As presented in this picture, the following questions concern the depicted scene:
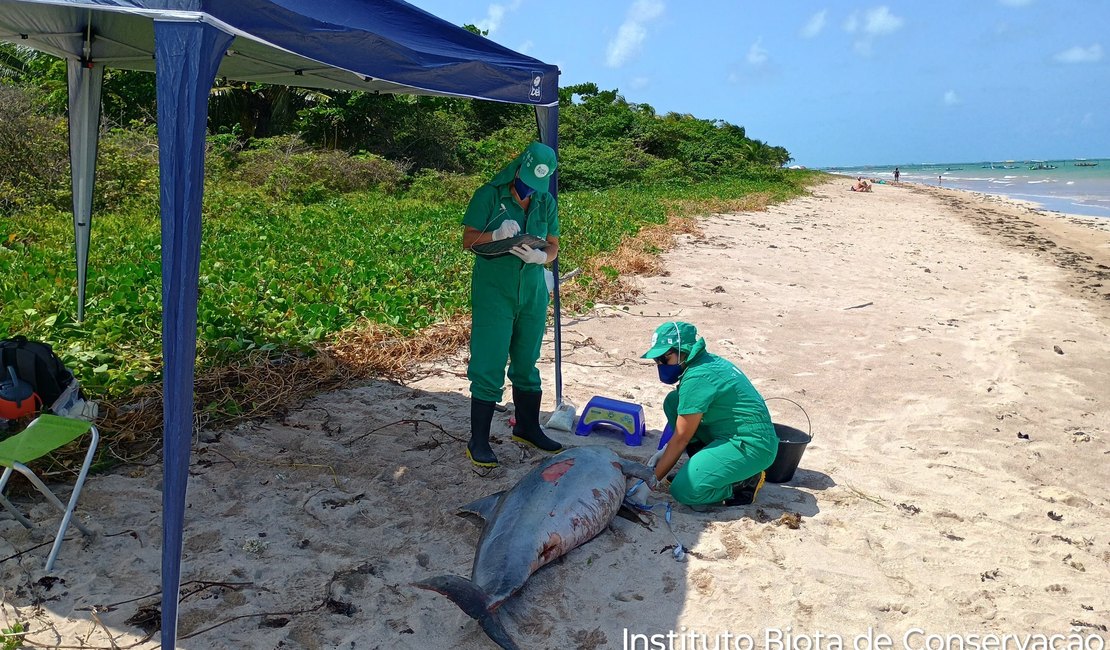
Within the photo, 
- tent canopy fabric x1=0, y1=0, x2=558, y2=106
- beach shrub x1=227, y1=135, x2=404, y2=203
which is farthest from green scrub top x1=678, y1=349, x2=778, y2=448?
beach shrub x1=227, y1=135, x2=404, y2=203

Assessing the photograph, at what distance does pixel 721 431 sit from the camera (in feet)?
12.6

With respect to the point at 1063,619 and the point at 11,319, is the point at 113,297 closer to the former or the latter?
the point at 11,319

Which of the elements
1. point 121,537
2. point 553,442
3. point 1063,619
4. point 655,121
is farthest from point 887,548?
point 655,121

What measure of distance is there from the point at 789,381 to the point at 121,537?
463 cm

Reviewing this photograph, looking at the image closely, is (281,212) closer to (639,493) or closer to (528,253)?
(528,253)

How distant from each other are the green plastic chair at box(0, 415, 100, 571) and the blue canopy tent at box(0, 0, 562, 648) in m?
0.88

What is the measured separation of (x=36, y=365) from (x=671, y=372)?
328cm

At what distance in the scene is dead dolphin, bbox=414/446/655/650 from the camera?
2627 millimetres

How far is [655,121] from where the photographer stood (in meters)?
31.7

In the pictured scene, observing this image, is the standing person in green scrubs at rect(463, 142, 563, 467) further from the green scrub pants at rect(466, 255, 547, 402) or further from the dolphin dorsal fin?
the dolphin dorsal fin

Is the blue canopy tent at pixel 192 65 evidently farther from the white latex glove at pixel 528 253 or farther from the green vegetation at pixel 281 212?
the green vegetation at pixel 281 212

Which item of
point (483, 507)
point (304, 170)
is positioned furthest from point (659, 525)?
point (304, 170)

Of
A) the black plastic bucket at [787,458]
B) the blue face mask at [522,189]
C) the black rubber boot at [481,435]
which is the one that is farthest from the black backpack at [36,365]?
the black plastic bucket at [787,458]

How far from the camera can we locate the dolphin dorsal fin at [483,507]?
11.4ft
